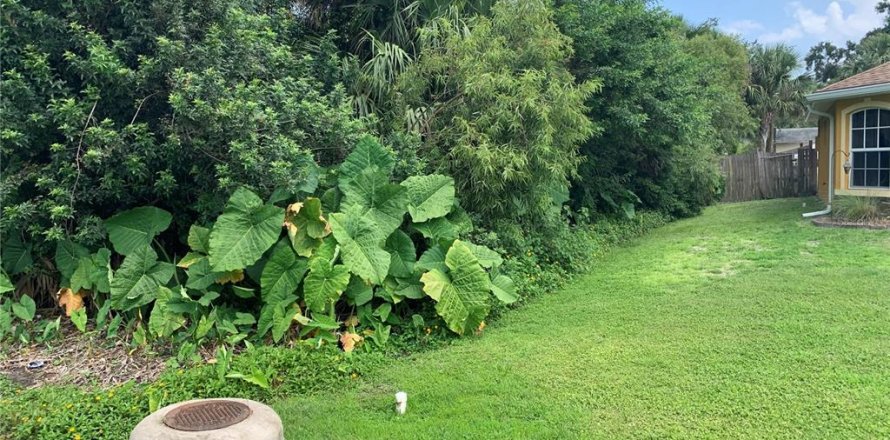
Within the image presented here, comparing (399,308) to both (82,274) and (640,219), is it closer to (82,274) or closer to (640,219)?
(82,274)

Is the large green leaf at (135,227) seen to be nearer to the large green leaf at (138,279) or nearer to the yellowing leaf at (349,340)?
the large green leaf at (138,279)

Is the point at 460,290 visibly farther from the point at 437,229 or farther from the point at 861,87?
the point at 861,87

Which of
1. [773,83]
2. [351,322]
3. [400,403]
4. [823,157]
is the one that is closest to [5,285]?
[351,322]

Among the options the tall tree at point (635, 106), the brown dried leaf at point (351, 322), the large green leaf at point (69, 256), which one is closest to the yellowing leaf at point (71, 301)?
the large green leaf at point (69, 256)

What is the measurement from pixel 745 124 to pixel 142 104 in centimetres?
1686

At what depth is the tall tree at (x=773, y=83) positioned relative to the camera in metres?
21.2

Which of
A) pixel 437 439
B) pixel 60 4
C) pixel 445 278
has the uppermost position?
pixel 60 4

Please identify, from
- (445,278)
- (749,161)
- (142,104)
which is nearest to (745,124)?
(749,161)

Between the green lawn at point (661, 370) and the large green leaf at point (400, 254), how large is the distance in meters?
0.79

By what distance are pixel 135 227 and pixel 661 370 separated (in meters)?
4.06

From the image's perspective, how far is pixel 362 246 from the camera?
470 centimetres

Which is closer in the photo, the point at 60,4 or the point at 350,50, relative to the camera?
the point at 60,4

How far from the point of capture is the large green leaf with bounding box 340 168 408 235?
5.09 m

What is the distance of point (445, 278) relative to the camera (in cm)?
484
